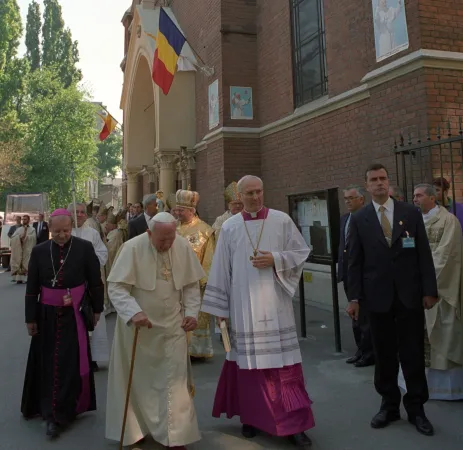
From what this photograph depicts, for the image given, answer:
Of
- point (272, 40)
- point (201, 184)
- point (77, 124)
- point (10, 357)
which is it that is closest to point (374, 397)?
point (10, 357)

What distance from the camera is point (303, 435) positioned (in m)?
3.54

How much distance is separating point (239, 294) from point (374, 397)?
6.17 ft

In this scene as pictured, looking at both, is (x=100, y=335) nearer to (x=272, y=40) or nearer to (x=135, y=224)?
(x=135, y=224)

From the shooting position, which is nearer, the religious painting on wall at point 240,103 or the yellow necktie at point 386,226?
the yellow necktie at point 386,226

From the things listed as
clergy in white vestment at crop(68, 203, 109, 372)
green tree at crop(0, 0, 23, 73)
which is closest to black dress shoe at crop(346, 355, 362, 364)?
clergy in white vestment at crop(68, 203, 109, 372)

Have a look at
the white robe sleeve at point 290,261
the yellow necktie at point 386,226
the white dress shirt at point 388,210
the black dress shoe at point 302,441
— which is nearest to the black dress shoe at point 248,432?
the black dress shoe at point 302,441

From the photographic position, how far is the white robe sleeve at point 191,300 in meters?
3.59

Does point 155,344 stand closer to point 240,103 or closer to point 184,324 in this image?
point 184,324

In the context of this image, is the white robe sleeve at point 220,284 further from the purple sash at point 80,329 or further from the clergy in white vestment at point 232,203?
the clergy in white vestment at point 232,203

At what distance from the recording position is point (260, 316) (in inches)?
141

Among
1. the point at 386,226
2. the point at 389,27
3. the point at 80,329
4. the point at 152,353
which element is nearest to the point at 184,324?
the point at 152,353

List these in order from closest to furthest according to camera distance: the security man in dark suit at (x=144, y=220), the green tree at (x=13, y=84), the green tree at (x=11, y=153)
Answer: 1. the security man in dark suit at (x=144, y=220)
2. the green tree at (x=11, y=153)
3. the green tree at (x=13, y=84)

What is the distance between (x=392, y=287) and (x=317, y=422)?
131cm

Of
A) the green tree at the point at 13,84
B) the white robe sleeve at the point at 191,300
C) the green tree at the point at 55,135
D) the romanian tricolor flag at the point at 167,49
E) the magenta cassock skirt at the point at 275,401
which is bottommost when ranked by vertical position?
the magenta cassock skirt at the point at 275,401
